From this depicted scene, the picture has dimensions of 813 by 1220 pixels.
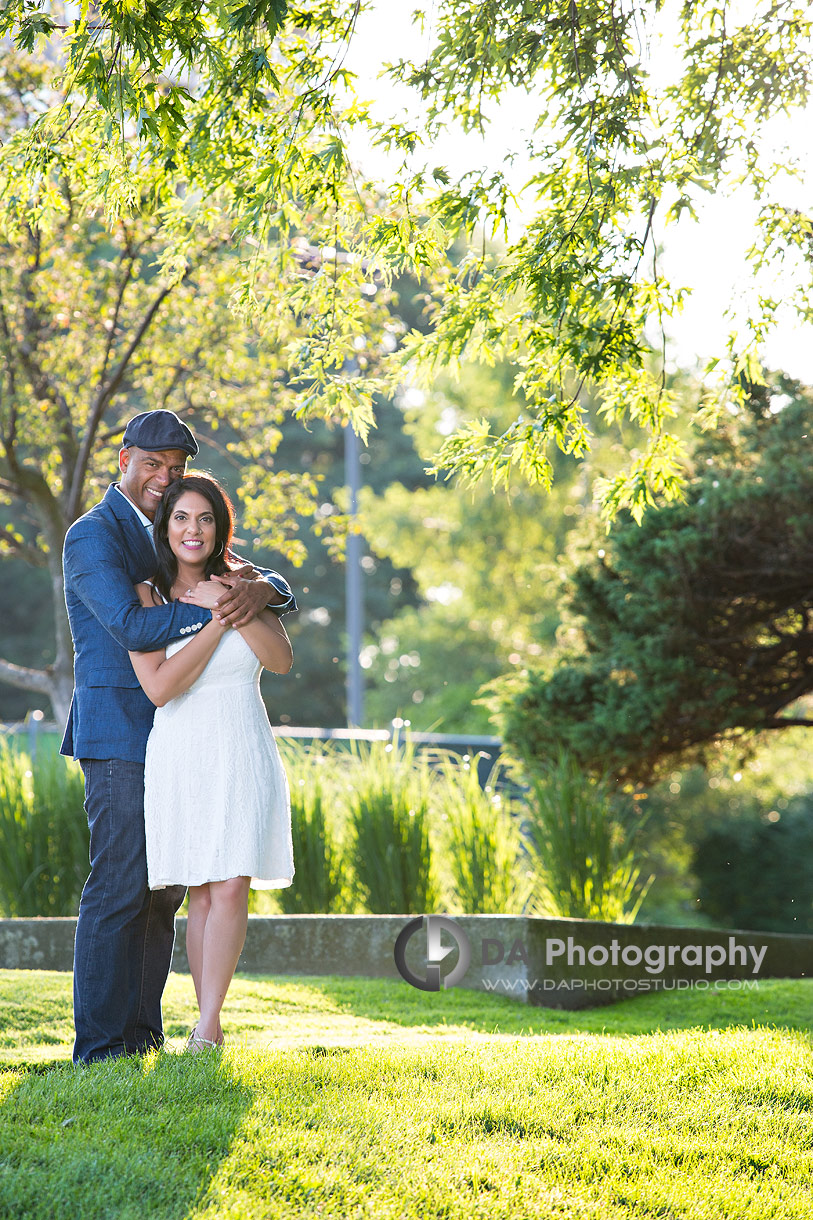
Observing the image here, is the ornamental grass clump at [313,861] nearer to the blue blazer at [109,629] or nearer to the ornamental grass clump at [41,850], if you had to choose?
the ornamental grass clump at [41,850]

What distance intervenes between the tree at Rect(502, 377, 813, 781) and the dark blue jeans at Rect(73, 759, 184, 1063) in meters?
4.88

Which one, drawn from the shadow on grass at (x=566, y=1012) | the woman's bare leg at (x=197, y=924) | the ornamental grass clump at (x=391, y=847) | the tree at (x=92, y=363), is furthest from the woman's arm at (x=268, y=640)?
the tree at (x=92, y=363)

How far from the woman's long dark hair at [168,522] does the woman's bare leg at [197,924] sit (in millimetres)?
966

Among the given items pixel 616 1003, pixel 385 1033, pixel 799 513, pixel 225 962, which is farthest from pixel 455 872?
pixel 225 962

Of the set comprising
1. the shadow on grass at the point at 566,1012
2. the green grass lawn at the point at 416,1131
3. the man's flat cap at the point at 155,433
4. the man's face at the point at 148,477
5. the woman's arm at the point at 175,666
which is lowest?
the shadow on grass at the point at 566,1012

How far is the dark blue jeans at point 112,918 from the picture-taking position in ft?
11.8

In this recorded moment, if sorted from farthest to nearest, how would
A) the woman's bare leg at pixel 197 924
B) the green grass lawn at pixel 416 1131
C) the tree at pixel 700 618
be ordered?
the tree at pixel 700 618 < the woman's bare leg at pixel 197 924 < the green grass lawn at pixel 416 1131

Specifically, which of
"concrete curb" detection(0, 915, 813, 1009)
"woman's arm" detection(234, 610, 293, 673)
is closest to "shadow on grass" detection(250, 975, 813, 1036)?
"concrete curb" detection(0, 915, 813, 1009)

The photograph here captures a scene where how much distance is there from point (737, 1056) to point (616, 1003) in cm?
254

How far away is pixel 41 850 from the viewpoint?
24.8 feet

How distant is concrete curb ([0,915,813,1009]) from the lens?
6.22 meters

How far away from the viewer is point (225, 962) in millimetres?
3586

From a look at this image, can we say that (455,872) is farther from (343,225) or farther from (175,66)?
(175,66)

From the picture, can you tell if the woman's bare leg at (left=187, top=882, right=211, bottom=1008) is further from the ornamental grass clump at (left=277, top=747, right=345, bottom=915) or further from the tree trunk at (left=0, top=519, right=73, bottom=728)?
the tree trunk at (left=0, top=519, right=73, bottom=728)
